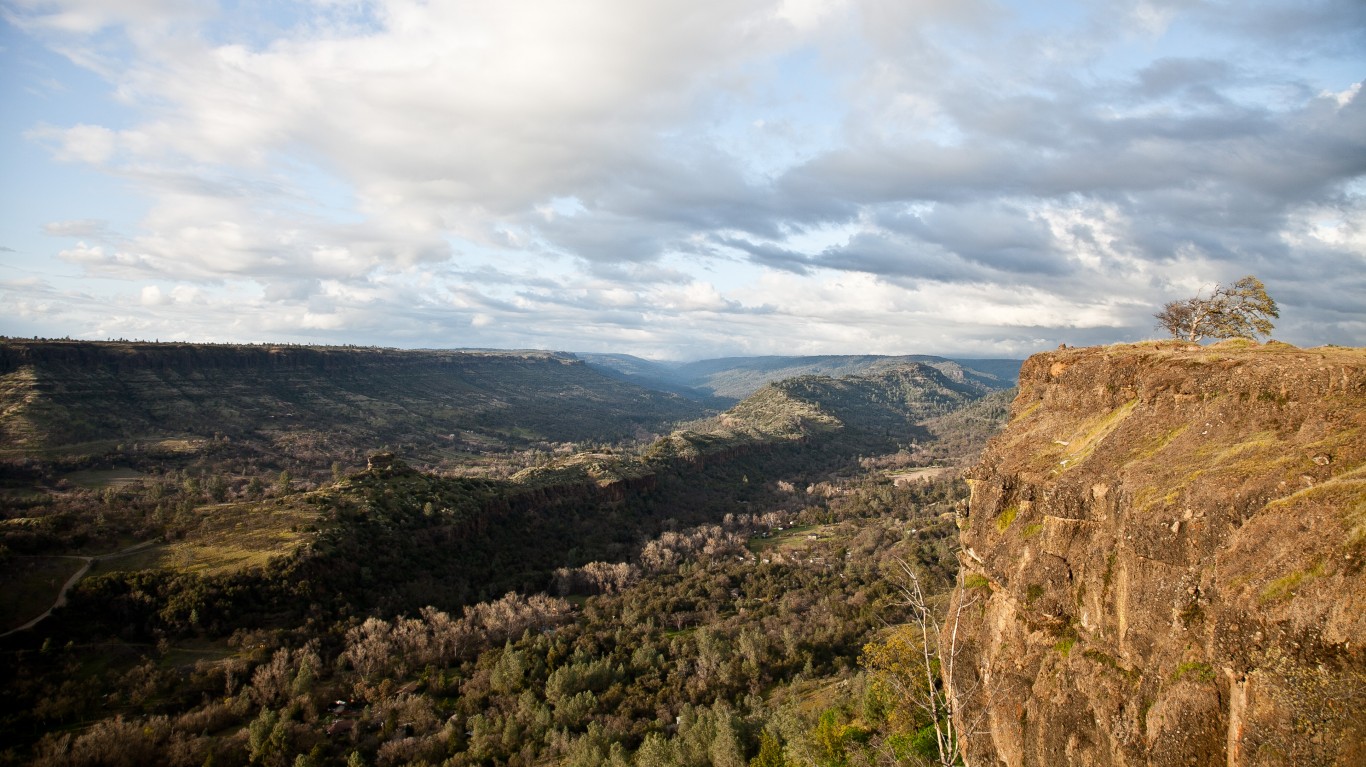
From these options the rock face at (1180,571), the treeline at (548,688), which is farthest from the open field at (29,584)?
the rock face at (1180,571)

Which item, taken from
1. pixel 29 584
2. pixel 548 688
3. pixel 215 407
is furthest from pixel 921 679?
pixel 215 407

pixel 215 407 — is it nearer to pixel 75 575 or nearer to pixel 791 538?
pixel 75 575

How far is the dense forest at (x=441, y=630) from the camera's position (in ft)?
108

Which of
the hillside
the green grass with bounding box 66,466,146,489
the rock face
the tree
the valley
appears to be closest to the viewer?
the rock face

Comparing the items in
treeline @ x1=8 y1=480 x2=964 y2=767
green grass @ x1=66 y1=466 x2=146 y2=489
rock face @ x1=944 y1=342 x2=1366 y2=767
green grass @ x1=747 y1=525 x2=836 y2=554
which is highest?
rock face @ x1=944 y1=342 x2=1366 y2=767

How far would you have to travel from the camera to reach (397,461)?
76062 millimetres

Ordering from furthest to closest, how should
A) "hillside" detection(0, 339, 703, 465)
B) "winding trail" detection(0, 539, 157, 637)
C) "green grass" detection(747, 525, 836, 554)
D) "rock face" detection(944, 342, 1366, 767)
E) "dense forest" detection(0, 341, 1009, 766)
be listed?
"hillside" detection(0, 339, 703, 465) → "green grass" detection(747, 525, 836, 554) → "winding trail" detection(0, 539, 157, 637) → "dense forest" detection(0, 341, 1009, 766) → "rock face" detection(944, 342, 1366, 767)

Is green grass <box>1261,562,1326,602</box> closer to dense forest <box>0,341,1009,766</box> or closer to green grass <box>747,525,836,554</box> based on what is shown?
dense forest <box>0,341,1009,766</box>

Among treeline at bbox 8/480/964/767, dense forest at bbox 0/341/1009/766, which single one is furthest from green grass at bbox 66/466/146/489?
treeline at bbox 8/480/964/767

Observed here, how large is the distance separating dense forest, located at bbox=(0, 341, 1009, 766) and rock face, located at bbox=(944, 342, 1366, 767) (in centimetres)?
359

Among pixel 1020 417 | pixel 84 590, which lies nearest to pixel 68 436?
pixel 84 590

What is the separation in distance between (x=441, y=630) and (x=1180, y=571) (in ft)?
161

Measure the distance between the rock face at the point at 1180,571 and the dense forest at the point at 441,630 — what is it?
11.8 feet

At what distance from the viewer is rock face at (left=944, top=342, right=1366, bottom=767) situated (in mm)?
10281
